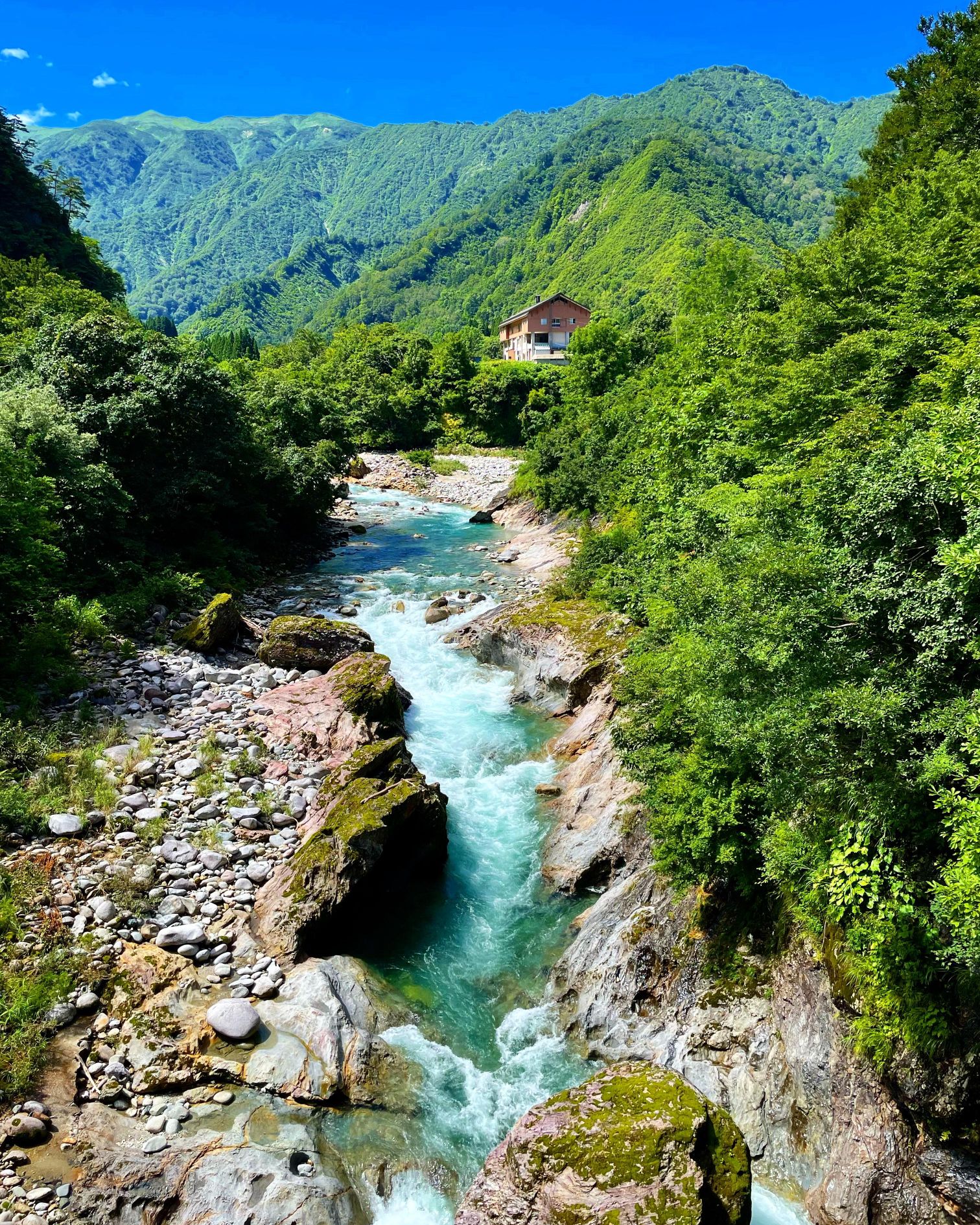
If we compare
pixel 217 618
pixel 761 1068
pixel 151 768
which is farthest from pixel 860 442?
pixel 217 618

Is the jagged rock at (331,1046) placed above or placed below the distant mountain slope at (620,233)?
below

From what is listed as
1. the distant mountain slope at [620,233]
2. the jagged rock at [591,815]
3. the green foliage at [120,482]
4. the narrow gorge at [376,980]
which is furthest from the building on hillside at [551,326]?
the jagged rock at [591,815]

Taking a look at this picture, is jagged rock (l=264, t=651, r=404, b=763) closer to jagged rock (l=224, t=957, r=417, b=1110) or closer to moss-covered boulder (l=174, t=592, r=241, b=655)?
moss-covered boulder (l=174, t=592, r=241, b=655)

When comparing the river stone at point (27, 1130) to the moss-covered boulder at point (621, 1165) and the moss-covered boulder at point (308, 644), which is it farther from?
the moss-covered boulder at point (308, 644)

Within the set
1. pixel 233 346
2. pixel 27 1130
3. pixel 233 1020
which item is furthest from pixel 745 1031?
pixel 233 346

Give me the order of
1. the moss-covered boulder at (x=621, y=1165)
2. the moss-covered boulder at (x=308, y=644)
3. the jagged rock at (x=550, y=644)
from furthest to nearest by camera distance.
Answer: the moss-covered boulder at (x=308, y=644), the jagged rock at (x=550, y=644), the moss-covered boulder at (x=621, y=1165)

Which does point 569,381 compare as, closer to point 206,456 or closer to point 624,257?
point 206,456
